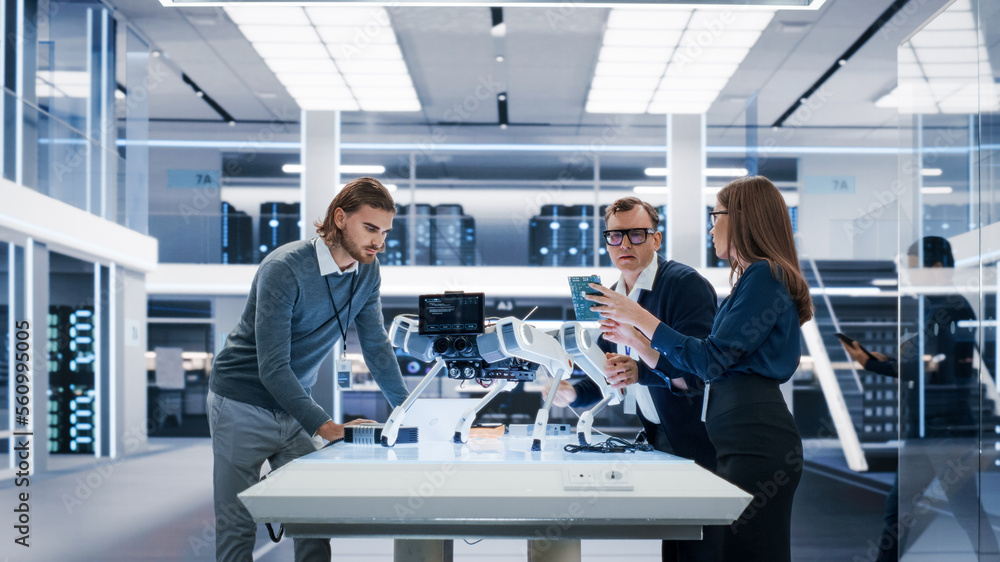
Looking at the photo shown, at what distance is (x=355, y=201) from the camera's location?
228cm

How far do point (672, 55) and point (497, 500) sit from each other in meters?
7.01

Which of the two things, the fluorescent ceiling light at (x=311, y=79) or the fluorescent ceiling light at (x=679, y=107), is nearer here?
the fluorescent ceiling light at (x=311, y=79)

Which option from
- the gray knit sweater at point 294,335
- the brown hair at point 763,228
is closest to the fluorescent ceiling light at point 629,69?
the gray knit sweater at point 294,335

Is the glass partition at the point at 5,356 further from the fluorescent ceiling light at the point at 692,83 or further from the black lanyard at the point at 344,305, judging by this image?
the fluorescent ceiling light at the point at 692,83

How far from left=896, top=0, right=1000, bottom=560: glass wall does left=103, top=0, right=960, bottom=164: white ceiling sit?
13.0 feet

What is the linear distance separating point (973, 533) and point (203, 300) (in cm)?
1456

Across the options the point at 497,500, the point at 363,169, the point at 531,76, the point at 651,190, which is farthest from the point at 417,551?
the point at 651,190

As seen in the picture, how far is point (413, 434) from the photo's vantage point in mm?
2059

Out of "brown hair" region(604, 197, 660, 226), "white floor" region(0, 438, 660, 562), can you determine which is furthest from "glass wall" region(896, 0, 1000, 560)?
"brown hair" region(604, 197, 660, 226)

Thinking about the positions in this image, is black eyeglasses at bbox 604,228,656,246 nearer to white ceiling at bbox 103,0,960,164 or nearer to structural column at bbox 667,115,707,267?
white ceiling at bbox 103,0,960,164

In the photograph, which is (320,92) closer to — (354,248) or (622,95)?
(622,95)

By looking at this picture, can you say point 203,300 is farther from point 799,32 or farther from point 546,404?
point 546,404

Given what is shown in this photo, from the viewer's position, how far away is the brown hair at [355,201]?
2.28 metres

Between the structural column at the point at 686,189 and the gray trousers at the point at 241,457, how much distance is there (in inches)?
328
